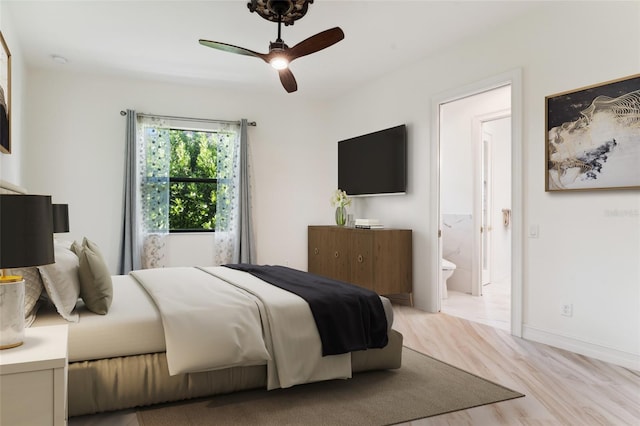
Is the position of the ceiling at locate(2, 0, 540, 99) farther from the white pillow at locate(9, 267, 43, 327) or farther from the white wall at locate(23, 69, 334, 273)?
the white pillow at locate(9, 267, 43, 327)

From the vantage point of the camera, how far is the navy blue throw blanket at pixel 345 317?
8.71 feet

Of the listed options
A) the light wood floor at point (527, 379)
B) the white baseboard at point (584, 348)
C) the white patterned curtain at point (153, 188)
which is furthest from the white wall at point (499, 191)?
the white patterned curtain at point (153, 188)

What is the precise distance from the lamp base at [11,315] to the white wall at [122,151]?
4.23 metres

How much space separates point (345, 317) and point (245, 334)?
60 cm

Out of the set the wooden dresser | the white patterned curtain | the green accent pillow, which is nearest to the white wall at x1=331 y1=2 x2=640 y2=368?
the wooden dresser

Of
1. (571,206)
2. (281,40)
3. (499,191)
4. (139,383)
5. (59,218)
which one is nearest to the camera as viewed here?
(139,383)

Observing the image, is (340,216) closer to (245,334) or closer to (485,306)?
(485,306)

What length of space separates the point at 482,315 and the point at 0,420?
426 cm

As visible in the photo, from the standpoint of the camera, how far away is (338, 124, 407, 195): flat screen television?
5223 mm

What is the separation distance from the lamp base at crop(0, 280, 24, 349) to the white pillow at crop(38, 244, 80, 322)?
0.61 m

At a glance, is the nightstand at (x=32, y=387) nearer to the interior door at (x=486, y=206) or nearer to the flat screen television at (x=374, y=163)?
the flat screen television at (x=374, y=163)

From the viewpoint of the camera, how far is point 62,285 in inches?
93.5

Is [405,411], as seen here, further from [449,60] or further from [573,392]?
[449,60]

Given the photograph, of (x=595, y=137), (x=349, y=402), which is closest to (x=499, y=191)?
(x=595, y=137)
